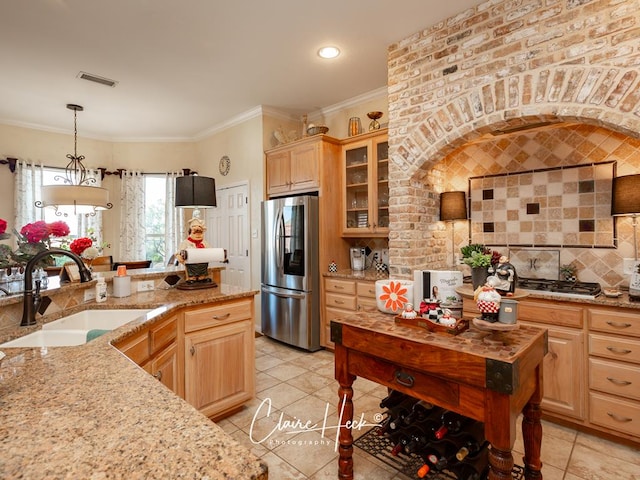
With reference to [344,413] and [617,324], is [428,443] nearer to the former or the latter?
[344,413]

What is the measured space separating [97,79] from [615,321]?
16.4 feet

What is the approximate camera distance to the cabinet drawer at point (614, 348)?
2.01 metres

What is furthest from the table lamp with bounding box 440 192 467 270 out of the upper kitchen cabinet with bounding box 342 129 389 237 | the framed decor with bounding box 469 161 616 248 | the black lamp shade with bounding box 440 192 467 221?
the upper kitchen cabinet with bounding box 342 129 389 237

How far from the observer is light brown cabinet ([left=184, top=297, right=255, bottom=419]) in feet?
7.24

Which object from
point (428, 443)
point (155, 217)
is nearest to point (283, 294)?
point (428, 443)

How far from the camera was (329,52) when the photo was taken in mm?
3191

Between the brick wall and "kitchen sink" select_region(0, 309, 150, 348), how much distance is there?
2.10 metres

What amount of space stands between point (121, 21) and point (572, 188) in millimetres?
3785

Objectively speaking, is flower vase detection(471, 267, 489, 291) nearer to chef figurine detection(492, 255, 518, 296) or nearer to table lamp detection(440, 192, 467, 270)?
chef figurine detection(492, 255, 518, 296)

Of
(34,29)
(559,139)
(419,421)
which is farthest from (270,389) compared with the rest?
(34,29)

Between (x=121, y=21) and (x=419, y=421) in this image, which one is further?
(x=121, y=21)

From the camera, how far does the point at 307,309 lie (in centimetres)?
378

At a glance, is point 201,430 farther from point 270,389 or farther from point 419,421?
point 270,389

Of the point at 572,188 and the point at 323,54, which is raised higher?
the point at 323,54
